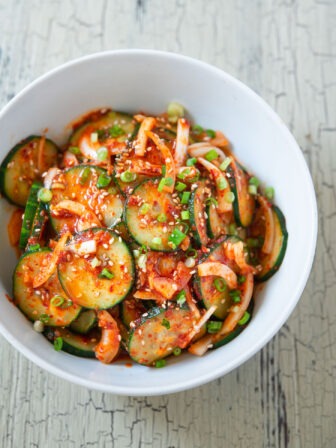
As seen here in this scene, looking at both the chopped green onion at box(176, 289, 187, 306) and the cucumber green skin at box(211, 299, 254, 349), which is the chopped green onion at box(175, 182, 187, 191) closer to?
the chopped green onion at box(176, 289, 187, 306)

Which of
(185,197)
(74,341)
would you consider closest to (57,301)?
(74,341)

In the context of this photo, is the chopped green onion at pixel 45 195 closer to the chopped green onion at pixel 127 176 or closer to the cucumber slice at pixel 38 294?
the cucumber slice at pixel 38 294

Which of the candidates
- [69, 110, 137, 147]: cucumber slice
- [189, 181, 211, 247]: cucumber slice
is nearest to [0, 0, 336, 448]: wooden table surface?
[69, 110, 137, 147]: cucumber slice

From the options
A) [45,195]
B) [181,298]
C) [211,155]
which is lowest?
[181,298]

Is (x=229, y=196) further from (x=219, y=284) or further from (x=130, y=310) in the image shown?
(x=130, y=310)

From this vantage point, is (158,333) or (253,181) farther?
(253,181)

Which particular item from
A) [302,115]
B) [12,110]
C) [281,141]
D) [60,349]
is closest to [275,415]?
[60,349]
